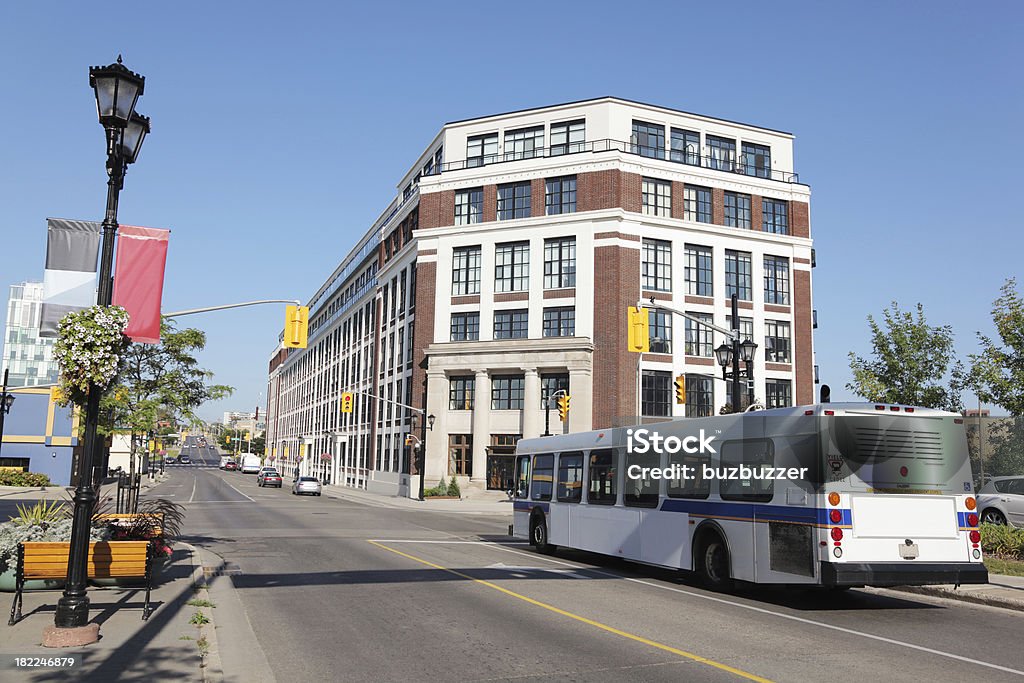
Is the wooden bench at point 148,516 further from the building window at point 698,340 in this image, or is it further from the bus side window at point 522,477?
the building window at point 698,340

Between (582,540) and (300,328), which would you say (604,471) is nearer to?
(582,540)

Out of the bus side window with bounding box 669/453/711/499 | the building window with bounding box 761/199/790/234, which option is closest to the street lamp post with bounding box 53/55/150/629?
the bus side window with bounding box 669/453/711/499

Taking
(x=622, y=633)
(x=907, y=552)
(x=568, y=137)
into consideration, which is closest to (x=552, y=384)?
(x=568, y=137)

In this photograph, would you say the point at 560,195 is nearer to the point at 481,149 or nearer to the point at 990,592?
the point at 481,149

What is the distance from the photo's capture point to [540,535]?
71.5ft

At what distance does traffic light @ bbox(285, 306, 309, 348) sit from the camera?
22641 millimetres

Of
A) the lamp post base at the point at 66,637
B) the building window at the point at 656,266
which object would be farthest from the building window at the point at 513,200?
the lamp post base at the point at 66,637

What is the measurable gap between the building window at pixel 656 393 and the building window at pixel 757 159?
17891mm

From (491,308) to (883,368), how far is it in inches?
1054

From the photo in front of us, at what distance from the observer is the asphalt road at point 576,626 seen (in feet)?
28.5

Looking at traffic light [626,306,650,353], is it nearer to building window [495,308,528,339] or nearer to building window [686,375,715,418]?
building window [686,375,715,418]

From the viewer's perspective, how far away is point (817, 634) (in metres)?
10.8

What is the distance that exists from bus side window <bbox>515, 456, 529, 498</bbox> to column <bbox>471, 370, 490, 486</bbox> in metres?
31.5

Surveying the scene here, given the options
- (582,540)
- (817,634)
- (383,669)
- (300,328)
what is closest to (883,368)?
(582,540)
